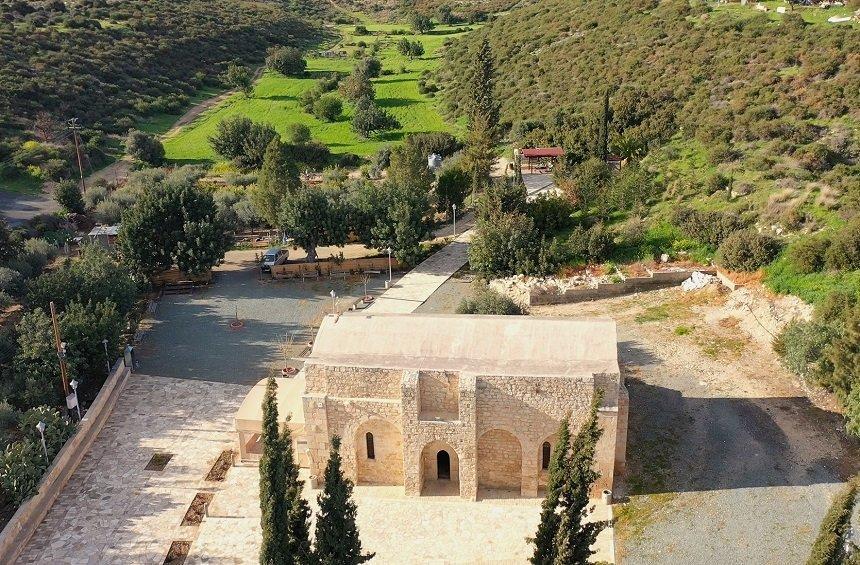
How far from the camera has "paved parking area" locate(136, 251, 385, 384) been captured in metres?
22.8

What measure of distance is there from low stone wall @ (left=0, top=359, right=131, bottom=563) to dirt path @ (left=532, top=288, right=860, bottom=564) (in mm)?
12754

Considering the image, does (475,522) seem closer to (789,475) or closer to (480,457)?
(480,457)

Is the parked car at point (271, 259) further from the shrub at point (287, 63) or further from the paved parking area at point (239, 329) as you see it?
the shrub at point (287, 63)

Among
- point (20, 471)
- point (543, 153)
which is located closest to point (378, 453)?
point (20, 471)

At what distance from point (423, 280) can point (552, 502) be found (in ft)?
57.9

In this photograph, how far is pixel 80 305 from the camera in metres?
21.5

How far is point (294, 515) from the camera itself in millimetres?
12188

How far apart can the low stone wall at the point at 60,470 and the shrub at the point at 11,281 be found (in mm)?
6747

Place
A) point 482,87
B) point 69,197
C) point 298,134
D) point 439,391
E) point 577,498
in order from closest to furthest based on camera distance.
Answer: point 577,498 < point 439,391 < point 69,197 < point 482,87 < point 298,134

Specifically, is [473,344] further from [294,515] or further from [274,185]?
[274,185]

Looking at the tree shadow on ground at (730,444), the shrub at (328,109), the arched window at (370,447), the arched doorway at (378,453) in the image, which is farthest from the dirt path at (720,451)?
the shrub at (328,109)

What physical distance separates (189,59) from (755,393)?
59322 millimetres

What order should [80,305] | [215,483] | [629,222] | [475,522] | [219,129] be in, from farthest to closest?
[219,129]
[629,222]
[80,305]
[215,483]
[475,522]

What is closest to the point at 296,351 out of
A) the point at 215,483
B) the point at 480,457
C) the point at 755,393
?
the point at 215,483
